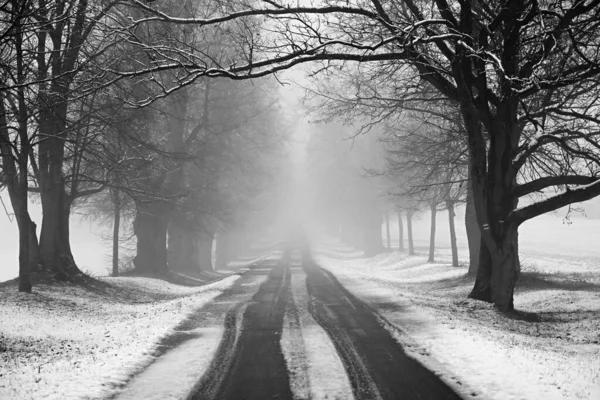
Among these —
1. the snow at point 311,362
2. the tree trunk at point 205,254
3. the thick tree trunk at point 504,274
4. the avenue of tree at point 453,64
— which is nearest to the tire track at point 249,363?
the snow at point 311,362

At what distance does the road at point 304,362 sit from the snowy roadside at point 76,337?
1.24 m

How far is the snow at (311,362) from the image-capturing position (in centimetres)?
659

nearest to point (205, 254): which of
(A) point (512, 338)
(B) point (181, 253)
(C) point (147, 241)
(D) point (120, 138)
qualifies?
(B) point (181, 253)

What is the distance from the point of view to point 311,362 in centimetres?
802

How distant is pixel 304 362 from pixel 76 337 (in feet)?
18.0

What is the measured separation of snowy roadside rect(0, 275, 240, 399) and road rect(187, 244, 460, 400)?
48.8 inches

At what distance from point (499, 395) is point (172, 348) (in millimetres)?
5135

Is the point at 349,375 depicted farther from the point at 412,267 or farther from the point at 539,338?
the point at 412,267

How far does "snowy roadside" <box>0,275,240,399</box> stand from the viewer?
23.3ft

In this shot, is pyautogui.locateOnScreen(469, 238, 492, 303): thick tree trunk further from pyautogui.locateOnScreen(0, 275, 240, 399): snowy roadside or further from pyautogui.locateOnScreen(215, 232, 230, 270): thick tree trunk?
pyautogui.locateOnScreen(215, 232, 230, 270): thick tree trunk

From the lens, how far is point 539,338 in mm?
10672

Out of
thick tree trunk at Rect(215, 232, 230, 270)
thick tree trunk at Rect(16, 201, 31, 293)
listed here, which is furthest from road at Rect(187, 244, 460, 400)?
thick tree trunk at Rect(215, 232, 230, 270)

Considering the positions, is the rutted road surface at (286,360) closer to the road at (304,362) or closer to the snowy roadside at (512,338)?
the road at (304,362)

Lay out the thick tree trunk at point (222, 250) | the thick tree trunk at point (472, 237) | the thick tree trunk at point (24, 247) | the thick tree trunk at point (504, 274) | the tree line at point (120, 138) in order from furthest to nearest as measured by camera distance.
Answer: the thick tree trunk at point (222, 250)
the thick tree trunk at point (472, 237)
the thick tree trunk at point (24, 247)
the thick tree trunk at point (504, 274)
the tree line at point (120, 138)
